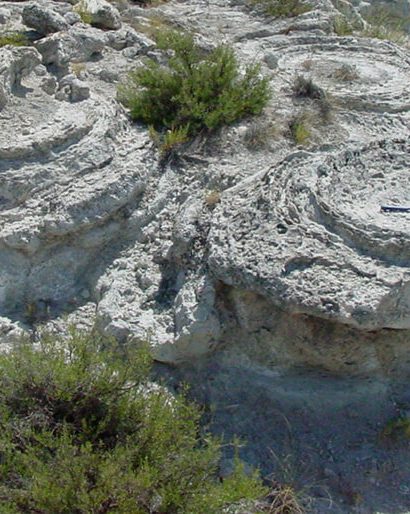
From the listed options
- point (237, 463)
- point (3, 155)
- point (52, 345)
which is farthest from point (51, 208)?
point (237, 463)

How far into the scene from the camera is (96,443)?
4.60m

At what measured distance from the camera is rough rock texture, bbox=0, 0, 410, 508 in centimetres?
529

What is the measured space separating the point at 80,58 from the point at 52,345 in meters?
4.47

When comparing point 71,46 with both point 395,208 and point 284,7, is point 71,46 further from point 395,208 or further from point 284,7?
point 395,208

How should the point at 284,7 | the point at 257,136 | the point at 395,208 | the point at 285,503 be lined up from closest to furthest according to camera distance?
1. the point at 285,503
2. the point at 395,208
3. the point at 257,136
4. the point at 284,7

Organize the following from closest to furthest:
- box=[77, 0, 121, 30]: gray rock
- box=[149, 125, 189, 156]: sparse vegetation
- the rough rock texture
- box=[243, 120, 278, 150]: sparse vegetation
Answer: the rough rock texture < box=[149, 125, 189, 156]: sparse vegetation < box=[243, 120, 278, 150]: sparse vegetation < box=[77, 0, 121, 30]: gray rock

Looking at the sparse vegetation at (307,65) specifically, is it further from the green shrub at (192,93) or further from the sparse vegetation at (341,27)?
the sparse vegetation at (341,27)

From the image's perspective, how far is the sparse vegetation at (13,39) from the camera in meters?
7.99

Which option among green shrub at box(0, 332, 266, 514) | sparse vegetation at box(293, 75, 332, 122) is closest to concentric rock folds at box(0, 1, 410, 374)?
sparse vegetation at box(293, 75, 332, 122)

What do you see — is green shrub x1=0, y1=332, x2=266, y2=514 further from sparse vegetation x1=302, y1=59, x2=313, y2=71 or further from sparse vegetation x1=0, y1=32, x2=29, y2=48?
sparse vegetation x1=302, y1=59, x2=313, y2=71

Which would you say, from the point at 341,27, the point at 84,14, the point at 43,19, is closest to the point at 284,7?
the point at 341,27

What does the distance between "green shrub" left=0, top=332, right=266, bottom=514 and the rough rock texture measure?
2.32 ft

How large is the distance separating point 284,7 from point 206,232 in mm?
6118

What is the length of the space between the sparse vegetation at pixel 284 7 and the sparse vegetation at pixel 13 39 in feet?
13.3
